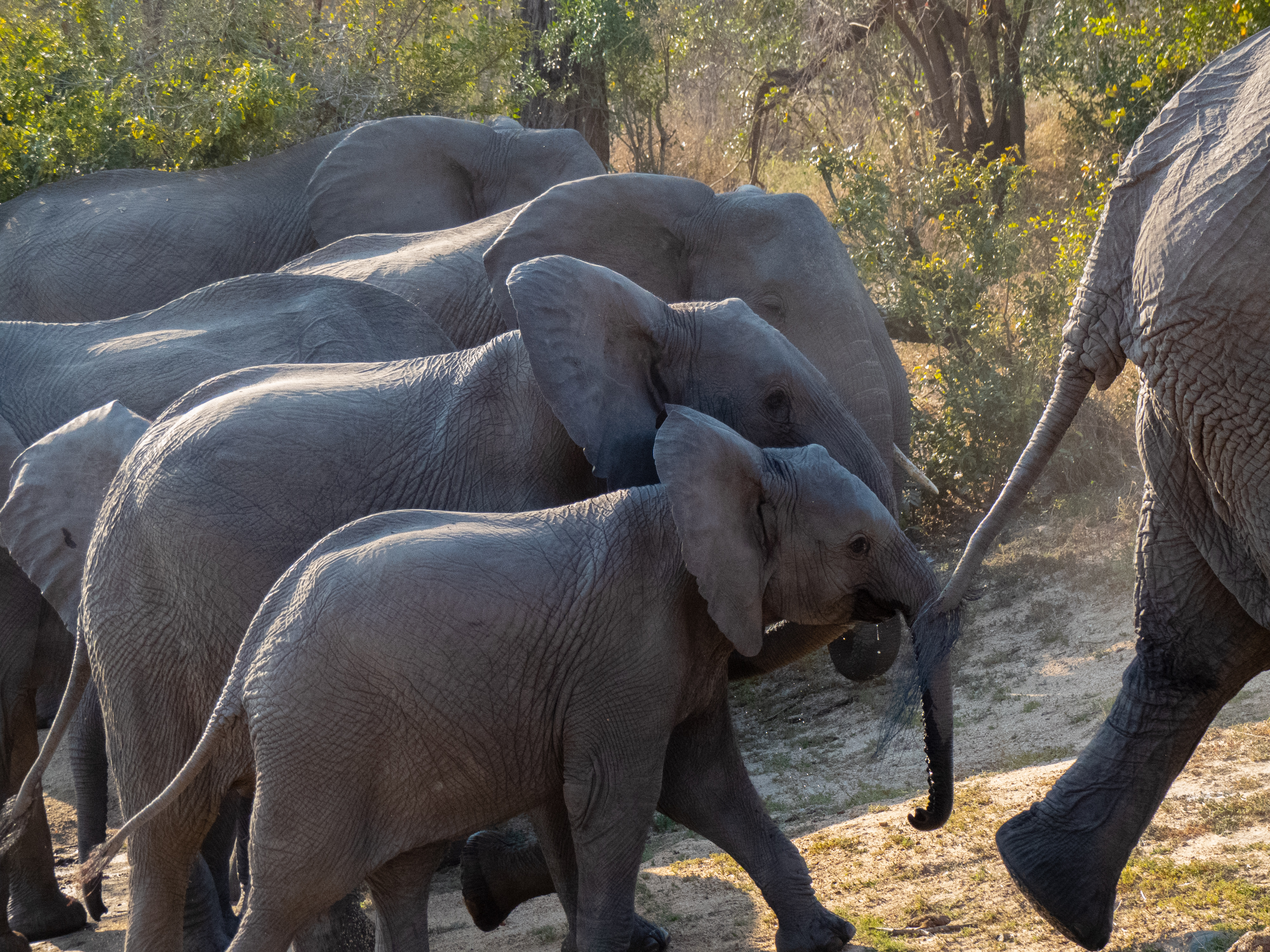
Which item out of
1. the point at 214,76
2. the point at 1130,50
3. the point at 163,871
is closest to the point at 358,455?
the point at 163,871

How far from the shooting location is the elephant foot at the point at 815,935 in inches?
136

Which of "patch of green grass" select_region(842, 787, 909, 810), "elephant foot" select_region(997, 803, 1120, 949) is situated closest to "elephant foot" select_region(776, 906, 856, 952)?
"elephant foot" select_region(997, 803, 1120, 949)

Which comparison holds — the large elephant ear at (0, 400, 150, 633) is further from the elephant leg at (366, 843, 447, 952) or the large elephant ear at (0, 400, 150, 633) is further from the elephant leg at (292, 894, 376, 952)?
the elephant leg at (366, 843, 447, 952)

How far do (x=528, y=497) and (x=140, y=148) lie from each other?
5.80 m

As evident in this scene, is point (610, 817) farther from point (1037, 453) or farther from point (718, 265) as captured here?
point (718, 265)

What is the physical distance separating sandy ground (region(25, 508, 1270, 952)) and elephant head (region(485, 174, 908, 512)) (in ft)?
3.88

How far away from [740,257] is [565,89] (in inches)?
249

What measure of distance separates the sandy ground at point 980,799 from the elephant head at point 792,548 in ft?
→ 1.50

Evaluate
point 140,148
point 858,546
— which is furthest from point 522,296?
point 140,148

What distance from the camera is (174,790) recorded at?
3.02 metres

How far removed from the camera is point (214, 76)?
28.4 ft

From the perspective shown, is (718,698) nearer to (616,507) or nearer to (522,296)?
(616,507)

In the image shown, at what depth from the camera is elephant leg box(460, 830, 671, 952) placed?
161 inches

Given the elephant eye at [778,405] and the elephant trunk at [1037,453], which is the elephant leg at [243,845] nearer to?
the elephant eye at [778,405]
